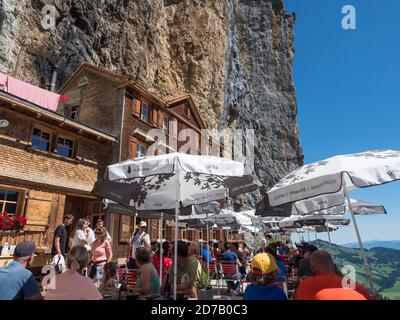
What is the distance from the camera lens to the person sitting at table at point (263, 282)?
10.4ft

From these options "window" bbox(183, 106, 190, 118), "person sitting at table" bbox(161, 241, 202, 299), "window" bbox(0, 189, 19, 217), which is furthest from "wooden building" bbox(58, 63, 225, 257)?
"person sitting at table" bbox(161, 241, 202, 299)

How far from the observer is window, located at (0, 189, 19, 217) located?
1165cm

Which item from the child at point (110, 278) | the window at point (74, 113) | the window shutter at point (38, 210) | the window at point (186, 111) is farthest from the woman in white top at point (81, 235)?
the window at point (186, 111)

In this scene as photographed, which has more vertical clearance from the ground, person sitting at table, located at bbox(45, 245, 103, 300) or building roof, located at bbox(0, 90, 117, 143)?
building roof, located at bbox(0, 90, 117, 143)

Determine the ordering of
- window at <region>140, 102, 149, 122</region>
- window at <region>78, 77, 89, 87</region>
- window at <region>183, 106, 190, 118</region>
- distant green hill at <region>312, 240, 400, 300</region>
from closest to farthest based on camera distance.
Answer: distant green hill at <region>312, 240, 400, 300</region> < window at <region>140, 102, 149, 122</region> < window at <region>78, 77, 89, 87</region> < window at <region>183, 106, 190, 118</region>

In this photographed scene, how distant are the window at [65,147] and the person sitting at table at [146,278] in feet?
38.0

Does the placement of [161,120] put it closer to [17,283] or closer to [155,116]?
[155,116]

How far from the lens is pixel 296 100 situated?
66.8 metres

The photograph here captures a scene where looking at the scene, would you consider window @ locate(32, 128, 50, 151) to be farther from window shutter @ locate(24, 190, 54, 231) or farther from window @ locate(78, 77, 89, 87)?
window @ locate(78, 77, 89, 87)

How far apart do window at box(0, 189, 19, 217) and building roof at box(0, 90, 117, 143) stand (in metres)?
3.60

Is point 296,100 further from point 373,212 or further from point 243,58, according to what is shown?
point 373,212

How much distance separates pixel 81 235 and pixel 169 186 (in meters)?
3.34
